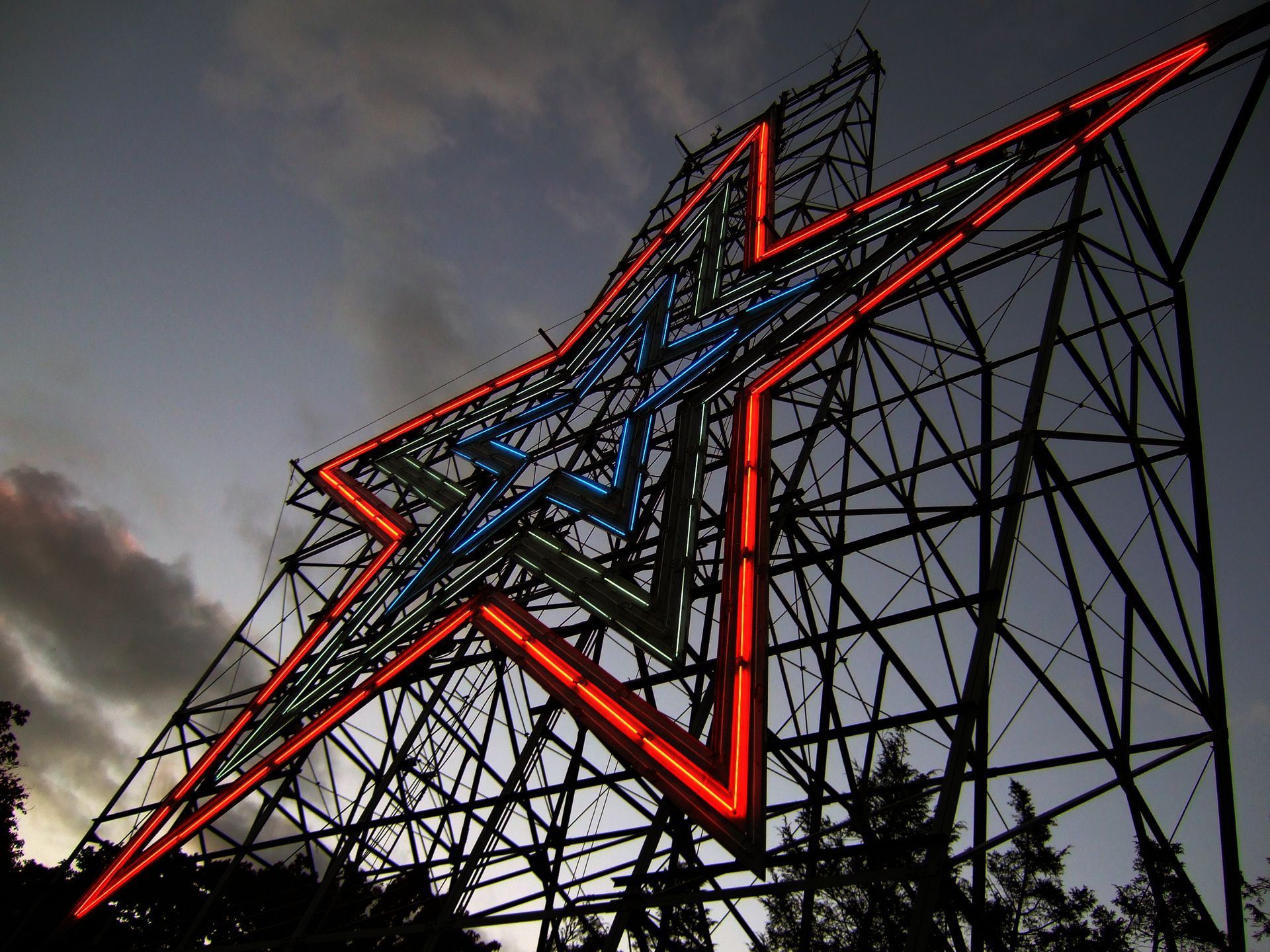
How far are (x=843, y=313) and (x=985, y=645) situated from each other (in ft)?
13.0

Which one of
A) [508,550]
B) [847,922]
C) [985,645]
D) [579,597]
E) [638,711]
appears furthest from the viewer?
[847,922]

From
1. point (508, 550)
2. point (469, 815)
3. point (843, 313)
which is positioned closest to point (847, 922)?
point (469, 815)

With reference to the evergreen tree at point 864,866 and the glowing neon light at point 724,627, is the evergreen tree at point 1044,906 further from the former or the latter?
the glowing neon light at point 724,627

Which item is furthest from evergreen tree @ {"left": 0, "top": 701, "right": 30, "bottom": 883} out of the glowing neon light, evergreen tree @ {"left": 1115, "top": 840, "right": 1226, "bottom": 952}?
evergreen tree @ {"left": 1115, "top": 840, "right": 1226, "bottom": 952}

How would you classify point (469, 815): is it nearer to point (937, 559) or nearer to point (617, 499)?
point (617, 499)

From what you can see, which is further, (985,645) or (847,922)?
(847,922)

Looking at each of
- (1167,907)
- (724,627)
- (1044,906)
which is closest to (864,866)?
(1044,906)

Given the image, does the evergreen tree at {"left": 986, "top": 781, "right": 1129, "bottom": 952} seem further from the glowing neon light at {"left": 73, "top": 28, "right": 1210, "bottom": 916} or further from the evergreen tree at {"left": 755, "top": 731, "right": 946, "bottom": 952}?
the glowing neon light at {"left": 73, "top": 28, "right": 1210, "bottom": 916}

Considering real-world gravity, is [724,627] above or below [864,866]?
below

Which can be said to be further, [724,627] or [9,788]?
A: [9,788]

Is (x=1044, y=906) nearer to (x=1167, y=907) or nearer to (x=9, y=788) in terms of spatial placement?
(x=1167, y=907)

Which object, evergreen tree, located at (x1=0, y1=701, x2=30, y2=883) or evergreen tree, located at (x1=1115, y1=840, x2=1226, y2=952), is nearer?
evergreen tree, located at (x1=1115, y1=840, x2=1226, y2=952)

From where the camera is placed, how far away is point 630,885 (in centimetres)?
613

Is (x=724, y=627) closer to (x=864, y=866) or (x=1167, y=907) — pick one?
(x=1167, y=907)
